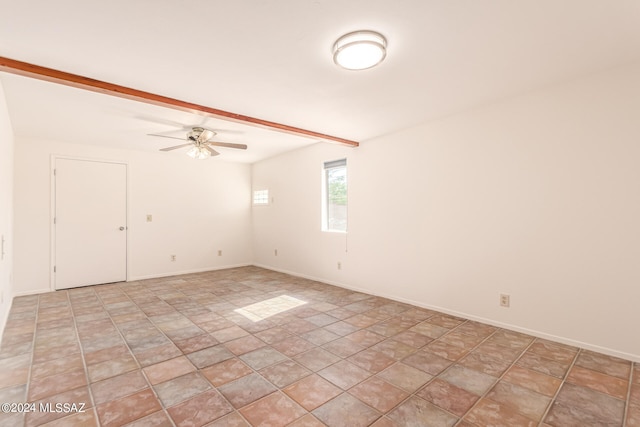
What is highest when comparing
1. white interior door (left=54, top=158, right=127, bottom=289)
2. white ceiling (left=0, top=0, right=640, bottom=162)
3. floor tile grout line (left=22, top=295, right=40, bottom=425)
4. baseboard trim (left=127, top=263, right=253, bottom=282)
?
white ceiling (left=0, top=0, right=640, bottom=162)

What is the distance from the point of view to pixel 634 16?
1.75 m

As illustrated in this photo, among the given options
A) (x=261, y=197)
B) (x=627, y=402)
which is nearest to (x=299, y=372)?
(x=627, y=402)

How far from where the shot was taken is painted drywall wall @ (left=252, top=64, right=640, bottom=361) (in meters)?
2.39

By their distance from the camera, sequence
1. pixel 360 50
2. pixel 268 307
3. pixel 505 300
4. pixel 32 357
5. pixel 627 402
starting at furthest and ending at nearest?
1. pixel 268 307
2. pixel 505 300
3. pixel 32 357
4. pixel 360 50
5. pixel 627 402

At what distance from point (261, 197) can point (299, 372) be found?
4.76 m

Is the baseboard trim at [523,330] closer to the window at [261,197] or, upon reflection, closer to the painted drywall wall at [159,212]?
the window at [261,197]

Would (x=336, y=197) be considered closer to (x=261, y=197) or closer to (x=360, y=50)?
(x=261, y=197)

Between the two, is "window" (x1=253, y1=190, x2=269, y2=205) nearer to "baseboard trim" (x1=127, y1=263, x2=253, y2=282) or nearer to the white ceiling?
"baseboard trim" (x1=127, y1=263, x2=253, y2=282)

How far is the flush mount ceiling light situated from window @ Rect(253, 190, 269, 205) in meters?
4.44

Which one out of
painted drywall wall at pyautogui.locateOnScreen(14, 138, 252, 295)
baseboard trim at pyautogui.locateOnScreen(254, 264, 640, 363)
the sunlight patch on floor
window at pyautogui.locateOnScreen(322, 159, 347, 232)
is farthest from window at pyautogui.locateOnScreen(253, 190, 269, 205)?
baseboard trim at pyautogui.locateOnScreen(254, 264, 640, 363)

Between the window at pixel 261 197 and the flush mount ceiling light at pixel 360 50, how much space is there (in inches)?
175

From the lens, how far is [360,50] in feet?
6.54

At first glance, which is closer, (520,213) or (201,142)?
(520,213)

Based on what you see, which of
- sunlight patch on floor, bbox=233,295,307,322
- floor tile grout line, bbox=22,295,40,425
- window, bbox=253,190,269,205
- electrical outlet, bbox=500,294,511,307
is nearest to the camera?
floor tile grout line, bbox=22,295,40,425
